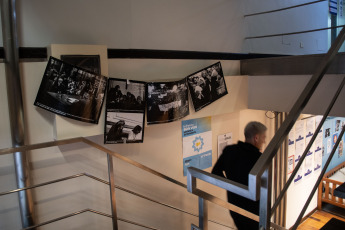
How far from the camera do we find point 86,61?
176cm

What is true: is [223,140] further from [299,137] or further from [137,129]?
[299,137]

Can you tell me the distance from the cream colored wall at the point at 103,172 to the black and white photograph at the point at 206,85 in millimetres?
148

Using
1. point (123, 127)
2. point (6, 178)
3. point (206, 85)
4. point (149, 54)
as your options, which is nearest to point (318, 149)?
point (206, 85)

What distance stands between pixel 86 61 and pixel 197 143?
1387mm

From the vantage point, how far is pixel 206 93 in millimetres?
2467

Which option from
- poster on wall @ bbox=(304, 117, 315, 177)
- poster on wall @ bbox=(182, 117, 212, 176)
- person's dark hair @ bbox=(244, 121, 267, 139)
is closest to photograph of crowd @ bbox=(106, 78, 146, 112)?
poster on wall @ bbox=(182, 117, 212, 176)

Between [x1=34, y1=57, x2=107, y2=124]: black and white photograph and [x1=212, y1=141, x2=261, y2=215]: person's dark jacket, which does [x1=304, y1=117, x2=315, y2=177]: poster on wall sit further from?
[x1=34, y1=57, x2=107, y2=124]: black and white photograph

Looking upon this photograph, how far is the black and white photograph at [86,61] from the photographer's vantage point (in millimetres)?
1704

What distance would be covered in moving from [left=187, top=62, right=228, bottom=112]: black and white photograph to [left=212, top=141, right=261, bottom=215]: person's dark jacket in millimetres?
473

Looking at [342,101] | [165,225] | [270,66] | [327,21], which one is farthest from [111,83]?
[327,21]

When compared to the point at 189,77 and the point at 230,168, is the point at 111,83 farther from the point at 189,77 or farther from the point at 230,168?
the point at 230,168


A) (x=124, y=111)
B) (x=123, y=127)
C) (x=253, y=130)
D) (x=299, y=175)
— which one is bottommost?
(x=299, y=175)

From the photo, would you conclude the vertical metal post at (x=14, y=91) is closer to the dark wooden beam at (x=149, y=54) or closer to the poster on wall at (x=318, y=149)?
the dark wooden beam at (x=149, y=54)

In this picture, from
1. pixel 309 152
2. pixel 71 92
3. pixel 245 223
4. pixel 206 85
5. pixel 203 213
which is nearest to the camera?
pixel 203 213
